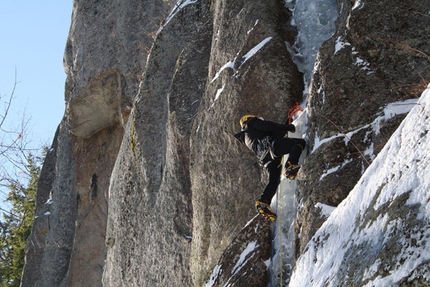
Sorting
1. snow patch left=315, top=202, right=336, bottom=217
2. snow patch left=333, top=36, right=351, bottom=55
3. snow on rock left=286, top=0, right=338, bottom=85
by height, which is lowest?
snow patch left=315, top=202, right=336, bottom=217

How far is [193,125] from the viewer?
1025 centimetres

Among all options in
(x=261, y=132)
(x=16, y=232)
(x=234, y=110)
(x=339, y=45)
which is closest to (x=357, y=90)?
(x=339, y=45)

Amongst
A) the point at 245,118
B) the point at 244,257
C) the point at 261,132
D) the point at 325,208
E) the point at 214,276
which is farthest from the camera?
the point at 245,118

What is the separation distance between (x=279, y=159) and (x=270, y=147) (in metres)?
0.19

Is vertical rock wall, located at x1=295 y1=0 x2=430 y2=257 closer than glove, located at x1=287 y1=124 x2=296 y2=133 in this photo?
Yes

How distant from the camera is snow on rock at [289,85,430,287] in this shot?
3738 mm

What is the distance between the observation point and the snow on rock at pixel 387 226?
147 inches

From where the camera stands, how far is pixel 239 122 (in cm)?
907

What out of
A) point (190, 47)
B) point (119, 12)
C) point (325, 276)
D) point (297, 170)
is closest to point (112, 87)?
point (119, 12)

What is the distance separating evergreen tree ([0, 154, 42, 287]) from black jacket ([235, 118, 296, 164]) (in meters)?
13.9

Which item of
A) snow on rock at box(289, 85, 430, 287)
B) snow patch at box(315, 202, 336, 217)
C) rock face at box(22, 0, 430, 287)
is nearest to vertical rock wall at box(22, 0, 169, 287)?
rock face at box(22, 0, 430, 287)

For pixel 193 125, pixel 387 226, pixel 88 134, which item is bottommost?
pixel 387 226

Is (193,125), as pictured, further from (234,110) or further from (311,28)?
(311,28)

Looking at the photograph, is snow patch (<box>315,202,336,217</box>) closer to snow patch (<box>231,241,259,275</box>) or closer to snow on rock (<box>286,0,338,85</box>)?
snow patch (<box>231,241,259,275</box>)
